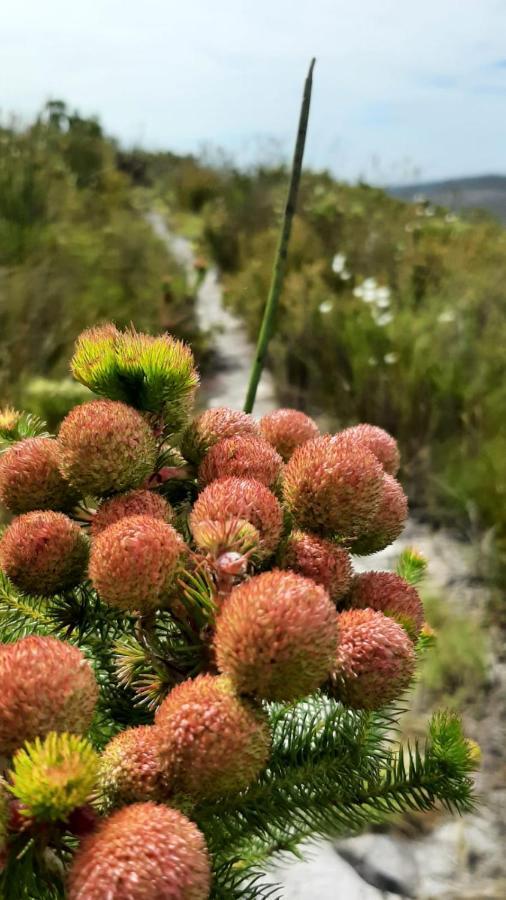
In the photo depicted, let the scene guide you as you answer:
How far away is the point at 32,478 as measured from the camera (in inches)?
21.2

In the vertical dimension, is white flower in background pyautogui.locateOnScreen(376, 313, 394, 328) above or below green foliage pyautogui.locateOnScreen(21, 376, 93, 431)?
above

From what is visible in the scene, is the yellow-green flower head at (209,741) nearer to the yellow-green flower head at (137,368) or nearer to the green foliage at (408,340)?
the yellow-green flower head at (137,368)

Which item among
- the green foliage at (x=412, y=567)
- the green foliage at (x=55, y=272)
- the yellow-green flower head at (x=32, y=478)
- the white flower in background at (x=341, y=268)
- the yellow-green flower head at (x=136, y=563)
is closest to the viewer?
the yellow-green flower head at (x=136, y=563)

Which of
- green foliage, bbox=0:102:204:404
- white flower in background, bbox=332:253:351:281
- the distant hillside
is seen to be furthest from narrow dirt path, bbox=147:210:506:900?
the distant hillside

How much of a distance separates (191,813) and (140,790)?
0.04 metres

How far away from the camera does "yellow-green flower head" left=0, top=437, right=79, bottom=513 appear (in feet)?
1.76

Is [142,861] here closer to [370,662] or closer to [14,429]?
[370,662]

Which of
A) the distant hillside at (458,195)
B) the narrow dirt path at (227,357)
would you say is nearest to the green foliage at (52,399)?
the narrow dirt path at (227,357)

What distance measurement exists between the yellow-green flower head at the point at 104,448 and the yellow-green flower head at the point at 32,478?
3 cm

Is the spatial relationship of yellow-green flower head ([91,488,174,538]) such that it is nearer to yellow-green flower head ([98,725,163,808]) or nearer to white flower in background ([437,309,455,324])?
yellow-green flower head ([98,725,163,808])

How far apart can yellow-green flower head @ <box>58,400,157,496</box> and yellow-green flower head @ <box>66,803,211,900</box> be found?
211mm

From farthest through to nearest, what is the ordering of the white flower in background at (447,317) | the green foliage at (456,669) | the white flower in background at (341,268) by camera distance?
the white flower in background at (341,268) < the white flower in background at (447,317) < the green foliage at (456,669)

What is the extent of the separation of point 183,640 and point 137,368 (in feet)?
0.61

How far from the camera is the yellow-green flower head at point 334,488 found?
496 mm
